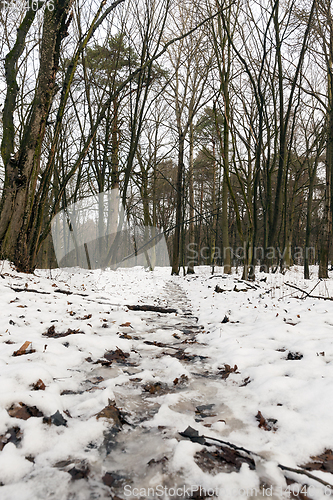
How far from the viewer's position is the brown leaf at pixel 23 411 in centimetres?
139

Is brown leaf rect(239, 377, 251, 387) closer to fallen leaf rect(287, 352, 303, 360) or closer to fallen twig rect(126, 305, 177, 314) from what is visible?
fallen leaf rect(287, 352, 303, 360)

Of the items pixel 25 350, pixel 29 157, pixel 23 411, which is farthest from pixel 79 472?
pixel 29 157

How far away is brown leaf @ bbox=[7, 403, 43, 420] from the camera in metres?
1.39

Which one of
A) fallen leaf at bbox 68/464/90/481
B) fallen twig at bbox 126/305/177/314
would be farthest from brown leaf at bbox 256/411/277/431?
fallen twig at bbox 126/305/177/314

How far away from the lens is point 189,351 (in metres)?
2.72

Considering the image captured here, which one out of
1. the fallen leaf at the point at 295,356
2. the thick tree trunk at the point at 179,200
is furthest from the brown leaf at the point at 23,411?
the thick tree trunk at the point at 179,200

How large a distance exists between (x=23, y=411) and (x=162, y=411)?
74cm

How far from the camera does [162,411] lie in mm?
1589

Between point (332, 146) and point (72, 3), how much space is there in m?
8.55

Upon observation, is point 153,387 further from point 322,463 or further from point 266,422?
point 322,463

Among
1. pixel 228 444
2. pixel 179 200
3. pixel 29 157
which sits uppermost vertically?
pixel 179 200

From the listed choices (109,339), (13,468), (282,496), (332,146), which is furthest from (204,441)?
(332,146)

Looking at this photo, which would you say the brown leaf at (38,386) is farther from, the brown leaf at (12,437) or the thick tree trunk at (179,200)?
the thick tree trunk at (179,200)

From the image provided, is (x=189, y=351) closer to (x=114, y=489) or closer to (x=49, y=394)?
(x=49, y=394)
